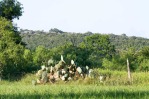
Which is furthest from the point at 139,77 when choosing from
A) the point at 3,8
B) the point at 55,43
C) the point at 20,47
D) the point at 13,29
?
the point at 55,43

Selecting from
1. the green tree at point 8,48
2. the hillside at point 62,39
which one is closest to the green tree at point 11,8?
the green tree at point 8,48

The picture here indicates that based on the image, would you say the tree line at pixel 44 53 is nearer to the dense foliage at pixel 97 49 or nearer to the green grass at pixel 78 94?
the dense foliage at pixel 97 49

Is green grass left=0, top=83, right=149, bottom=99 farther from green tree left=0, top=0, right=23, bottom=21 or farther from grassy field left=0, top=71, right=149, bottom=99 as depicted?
green tree left=0, top=0, right=23, bottom=21

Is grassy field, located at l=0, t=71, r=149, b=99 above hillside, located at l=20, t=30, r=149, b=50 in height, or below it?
below

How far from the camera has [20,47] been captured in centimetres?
2655

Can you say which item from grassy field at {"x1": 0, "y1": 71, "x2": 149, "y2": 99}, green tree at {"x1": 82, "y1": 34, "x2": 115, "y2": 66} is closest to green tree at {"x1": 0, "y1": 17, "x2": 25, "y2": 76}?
grassy field at {"x1": 0, "y1": 71, "x2": 149, "y2": 99}

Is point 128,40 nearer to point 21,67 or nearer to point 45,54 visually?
point 45,54

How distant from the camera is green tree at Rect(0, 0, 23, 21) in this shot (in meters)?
31.0

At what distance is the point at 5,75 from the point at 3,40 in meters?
3.06

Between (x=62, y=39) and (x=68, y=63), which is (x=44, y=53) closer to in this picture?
(x=68, y=63)

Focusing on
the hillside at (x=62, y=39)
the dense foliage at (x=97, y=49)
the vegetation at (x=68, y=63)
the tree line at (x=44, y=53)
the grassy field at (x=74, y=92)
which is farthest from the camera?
the hillside at (x=62, y=39)

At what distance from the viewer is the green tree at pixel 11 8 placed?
31031 mm

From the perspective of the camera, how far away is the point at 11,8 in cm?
3059

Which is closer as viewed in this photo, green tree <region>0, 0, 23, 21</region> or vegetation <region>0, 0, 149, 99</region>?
vegetation <region>0, 0, 149, 99</region>
